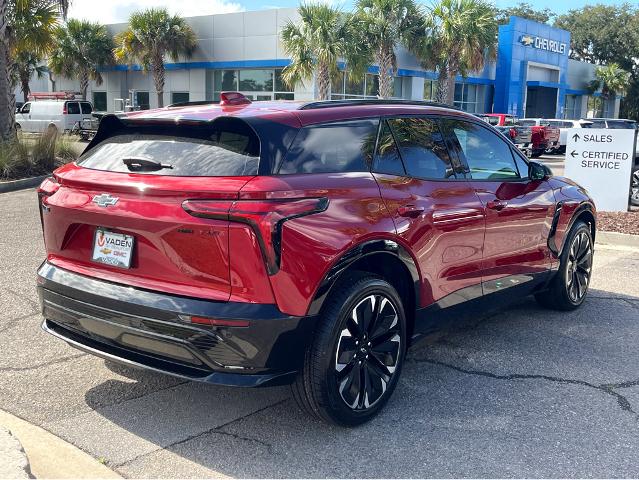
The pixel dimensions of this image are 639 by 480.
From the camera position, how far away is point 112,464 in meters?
3.24

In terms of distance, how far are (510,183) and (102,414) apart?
128 inches

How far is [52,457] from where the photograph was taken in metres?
3.27

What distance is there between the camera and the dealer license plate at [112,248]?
345 cm

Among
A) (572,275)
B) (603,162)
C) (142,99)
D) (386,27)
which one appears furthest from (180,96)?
(572,275)

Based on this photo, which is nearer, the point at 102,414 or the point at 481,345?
the point at 102,414

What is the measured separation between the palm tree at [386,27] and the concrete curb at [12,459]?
87.5 ft

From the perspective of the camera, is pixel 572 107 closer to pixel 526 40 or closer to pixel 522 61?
pixel 522 61

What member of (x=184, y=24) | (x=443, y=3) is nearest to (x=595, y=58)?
(x=443, y=3)

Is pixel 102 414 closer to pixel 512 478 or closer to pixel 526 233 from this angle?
pixel 512 478

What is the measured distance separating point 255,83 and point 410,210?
101 ft

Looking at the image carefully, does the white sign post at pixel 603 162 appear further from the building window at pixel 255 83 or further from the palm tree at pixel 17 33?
the building window at pixel 255 83

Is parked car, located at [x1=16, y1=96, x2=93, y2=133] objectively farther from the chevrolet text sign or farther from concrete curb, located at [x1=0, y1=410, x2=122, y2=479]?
concrete curb, located at [x1=0, y1=410, x2=122, y2=479]

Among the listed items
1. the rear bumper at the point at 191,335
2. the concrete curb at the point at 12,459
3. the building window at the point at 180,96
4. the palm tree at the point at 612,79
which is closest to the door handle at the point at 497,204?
the rear bumper at the point at 191,335

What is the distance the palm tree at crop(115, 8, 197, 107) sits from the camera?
107 feet
